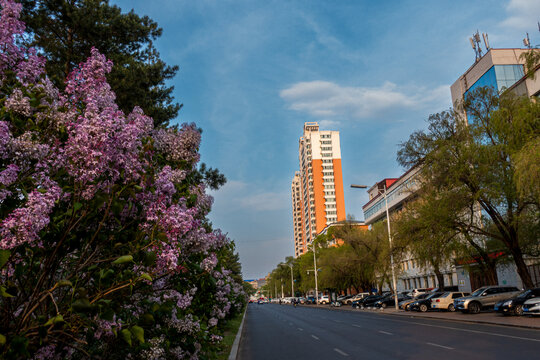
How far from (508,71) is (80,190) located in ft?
165

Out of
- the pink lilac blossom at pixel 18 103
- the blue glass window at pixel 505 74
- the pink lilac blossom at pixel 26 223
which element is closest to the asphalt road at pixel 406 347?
the pink lilac blossom at pixel 26 223

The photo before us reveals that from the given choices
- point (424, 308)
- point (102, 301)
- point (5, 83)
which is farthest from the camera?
point (424, 308)

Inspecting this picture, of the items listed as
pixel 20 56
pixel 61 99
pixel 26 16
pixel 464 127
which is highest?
pixel 464 127

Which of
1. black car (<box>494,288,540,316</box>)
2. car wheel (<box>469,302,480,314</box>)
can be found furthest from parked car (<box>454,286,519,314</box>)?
black car (<box>494,288,540,316</box>)

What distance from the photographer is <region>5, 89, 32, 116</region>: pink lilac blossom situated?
3.80 meters

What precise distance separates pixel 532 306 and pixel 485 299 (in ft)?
23.6

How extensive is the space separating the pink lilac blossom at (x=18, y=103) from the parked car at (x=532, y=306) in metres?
24.0

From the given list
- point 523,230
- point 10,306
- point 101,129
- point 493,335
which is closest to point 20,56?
point 101,129

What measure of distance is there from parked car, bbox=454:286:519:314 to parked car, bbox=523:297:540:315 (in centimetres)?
636

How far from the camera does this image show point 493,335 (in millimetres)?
15250

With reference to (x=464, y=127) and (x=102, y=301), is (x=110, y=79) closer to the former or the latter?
(x=102, y=301)

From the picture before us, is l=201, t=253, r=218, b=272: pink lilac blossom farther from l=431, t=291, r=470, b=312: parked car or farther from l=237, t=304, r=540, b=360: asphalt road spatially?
l=431, t=291, r=470, b=312: parked car

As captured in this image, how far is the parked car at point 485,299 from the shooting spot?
27.9 meters

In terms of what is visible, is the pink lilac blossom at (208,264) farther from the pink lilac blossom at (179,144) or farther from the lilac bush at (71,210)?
the pink lilac blossom at (179,144)
